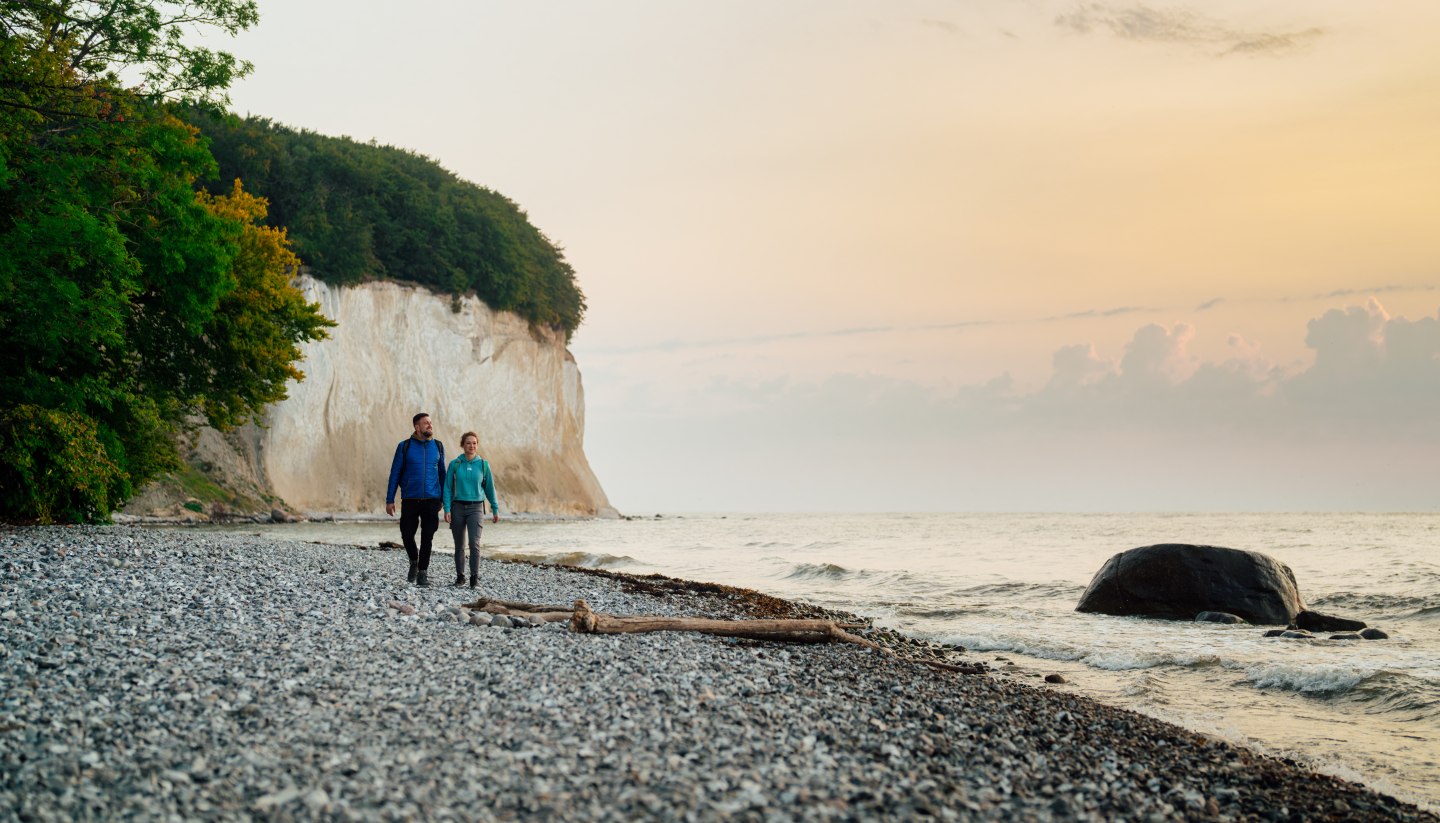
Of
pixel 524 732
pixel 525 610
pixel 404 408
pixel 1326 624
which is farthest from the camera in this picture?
pixel 404 408

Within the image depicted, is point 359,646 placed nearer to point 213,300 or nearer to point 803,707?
point 803,707

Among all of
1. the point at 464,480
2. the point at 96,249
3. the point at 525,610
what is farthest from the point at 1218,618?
the point at 96,249

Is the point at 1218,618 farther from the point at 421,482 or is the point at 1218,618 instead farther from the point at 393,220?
the point at 393,220

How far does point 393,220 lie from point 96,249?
1878 inches

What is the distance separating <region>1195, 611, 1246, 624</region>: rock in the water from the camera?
15742mm

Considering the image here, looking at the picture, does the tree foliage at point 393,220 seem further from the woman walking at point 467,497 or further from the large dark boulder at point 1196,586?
the large dark boulder at point 1196,586

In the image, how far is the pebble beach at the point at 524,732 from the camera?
4945 mm

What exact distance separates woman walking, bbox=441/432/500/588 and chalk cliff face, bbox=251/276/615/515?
36.9m

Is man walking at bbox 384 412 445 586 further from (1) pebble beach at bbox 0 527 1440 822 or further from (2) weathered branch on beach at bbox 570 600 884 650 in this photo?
(2) weathered branch on beach at bbox 570 600 884 650

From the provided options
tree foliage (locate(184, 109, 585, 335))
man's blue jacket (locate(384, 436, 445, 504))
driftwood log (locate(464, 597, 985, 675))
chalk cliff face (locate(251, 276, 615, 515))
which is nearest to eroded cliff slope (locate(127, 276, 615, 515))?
chalk cliff face (locate(251, 276, 615, 515))

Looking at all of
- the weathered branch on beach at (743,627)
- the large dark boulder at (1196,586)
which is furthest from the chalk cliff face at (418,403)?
the weathered branch on beach at (743,627)

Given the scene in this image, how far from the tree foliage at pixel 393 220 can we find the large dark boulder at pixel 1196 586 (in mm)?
49538

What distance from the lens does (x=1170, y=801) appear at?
18.9ft

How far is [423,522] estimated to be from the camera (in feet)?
45.4
